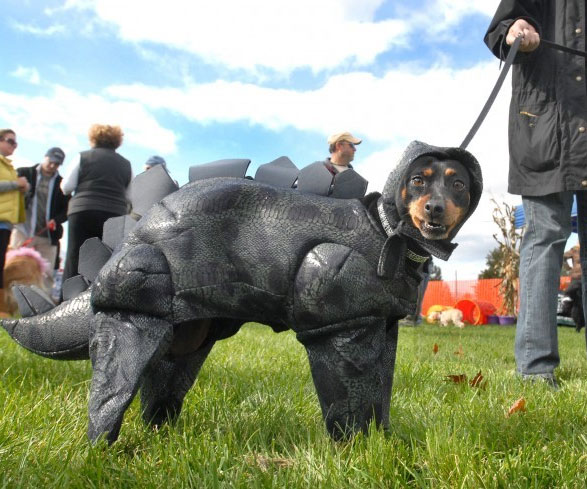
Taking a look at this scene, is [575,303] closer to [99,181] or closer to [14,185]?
[99,181]

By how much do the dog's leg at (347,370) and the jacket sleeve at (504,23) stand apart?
1.97 m

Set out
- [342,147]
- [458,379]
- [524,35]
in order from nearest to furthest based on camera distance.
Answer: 1. [524,35]
2. [458,379]
3. [342,147]

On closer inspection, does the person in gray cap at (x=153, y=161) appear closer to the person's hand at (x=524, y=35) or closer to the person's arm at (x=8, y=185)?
the person's arm at (x=8, y=185)

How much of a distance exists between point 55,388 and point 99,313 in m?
1.03

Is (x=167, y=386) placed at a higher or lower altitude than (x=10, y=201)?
lower

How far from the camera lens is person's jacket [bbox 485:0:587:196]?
2949 mm

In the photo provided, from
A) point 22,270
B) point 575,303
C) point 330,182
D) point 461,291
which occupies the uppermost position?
point 330,182

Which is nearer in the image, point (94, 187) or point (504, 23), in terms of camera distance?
point (504, 23)

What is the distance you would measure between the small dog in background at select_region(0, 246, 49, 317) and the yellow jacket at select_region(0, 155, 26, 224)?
78cm

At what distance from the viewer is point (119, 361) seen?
61.1 inches

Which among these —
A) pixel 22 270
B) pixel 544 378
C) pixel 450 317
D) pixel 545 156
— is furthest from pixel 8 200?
pixel 450 317

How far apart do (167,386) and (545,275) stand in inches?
81.2

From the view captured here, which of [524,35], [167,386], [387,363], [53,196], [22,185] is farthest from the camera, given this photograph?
[53,196]

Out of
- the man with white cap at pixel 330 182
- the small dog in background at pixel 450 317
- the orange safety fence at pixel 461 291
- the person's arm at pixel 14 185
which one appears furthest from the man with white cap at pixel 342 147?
the orange safety fence at pixel 461 291
